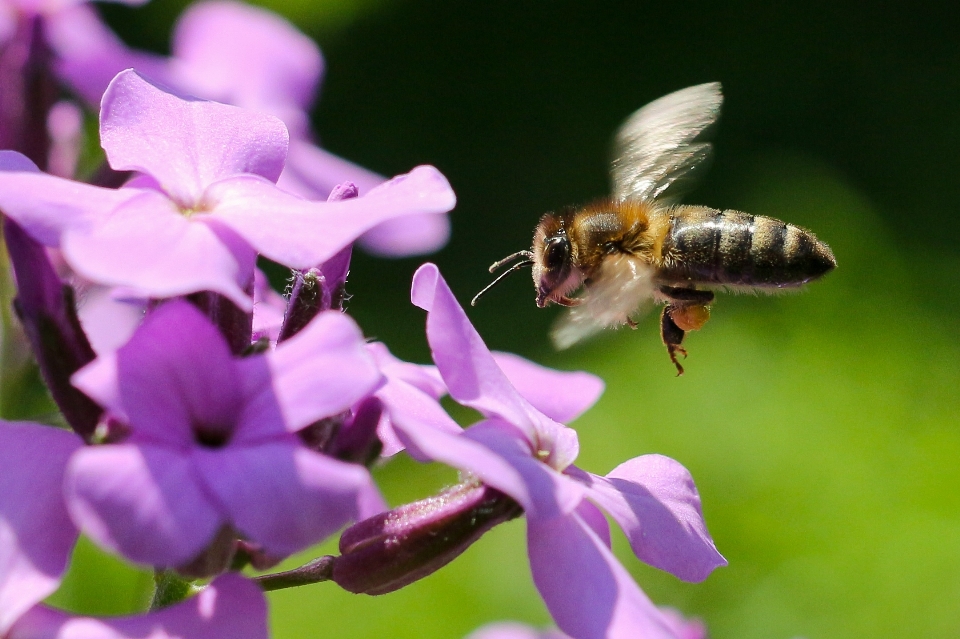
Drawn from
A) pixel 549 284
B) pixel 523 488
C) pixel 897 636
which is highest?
pixel 523 488

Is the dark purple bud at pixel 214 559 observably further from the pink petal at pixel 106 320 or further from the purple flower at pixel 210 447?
the pink petal at pixel 106 320

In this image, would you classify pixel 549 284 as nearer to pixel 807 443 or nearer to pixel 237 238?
pixel 237 238

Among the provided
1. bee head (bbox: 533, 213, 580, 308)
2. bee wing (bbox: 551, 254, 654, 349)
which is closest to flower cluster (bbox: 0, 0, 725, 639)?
bee wing (bbox: 551, 254, 654, 349)

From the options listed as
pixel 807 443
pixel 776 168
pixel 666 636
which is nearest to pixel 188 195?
pixel 666 636

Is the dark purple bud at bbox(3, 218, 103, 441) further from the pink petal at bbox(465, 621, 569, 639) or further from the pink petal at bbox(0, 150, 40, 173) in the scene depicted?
the pink petal at bbox(465, 621, 569, 639)

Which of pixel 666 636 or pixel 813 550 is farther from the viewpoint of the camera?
pixel 813 550

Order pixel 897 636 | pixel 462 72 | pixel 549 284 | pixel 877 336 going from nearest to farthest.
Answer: pixel 549 284, pixel 897 636, pixel 877 336, pixel 462 72

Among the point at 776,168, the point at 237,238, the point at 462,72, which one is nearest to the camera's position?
the point at 237,238
